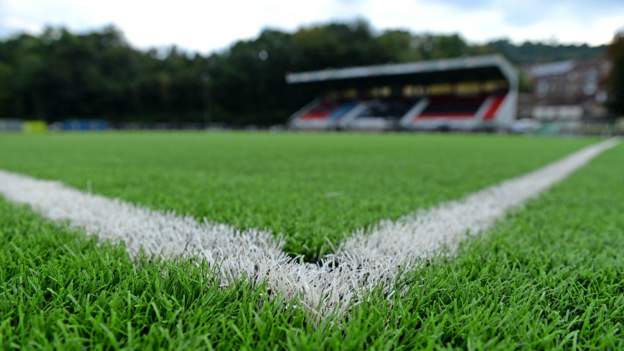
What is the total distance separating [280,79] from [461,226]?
4081cm

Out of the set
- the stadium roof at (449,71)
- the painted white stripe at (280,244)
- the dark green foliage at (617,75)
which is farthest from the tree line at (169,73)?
the painted white stripe at (280,244)

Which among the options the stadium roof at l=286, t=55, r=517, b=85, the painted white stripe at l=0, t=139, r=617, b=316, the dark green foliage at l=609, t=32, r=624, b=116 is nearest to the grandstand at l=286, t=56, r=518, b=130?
the stadium roof at l=286, t=55, r=517, b=85

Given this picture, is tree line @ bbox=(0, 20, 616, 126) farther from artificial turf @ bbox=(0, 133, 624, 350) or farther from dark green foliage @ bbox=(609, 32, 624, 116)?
artificial turf @ bbox=(0, 133, 624, 350)

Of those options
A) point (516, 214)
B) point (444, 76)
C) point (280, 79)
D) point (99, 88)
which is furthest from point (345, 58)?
point (516, 214)

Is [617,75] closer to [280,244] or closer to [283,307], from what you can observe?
[280,244]

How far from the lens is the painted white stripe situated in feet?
2.64

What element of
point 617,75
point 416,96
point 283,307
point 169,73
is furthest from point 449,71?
point 169,73

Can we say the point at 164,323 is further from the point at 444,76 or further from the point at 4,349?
the point at 444,76

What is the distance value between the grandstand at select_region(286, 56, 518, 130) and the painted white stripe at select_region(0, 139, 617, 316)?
2528 cm

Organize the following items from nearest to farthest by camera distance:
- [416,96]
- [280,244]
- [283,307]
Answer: [283,307], [280,244], [416,96]

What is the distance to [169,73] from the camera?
44000mm

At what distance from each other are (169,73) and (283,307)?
157ft

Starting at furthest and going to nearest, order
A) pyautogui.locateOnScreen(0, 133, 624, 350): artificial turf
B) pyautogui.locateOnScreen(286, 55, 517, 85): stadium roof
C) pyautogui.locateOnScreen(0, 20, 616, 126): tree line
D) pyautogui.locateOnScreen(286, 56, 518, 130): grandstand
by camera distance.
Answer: pyautogui.locateOnScreen(0, 20, 616, 126): tree line, pyautogui.locateOnScreen(286, 56, 518, 130): grandstand, pyautogui.locateOnScreen(286, 55, 517, 85): stadium roof, pyautogui.locateOnScreen(0, 133, 624, 350): artificial turf

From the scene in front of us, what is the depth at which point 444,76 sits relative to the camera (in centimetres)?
2877
